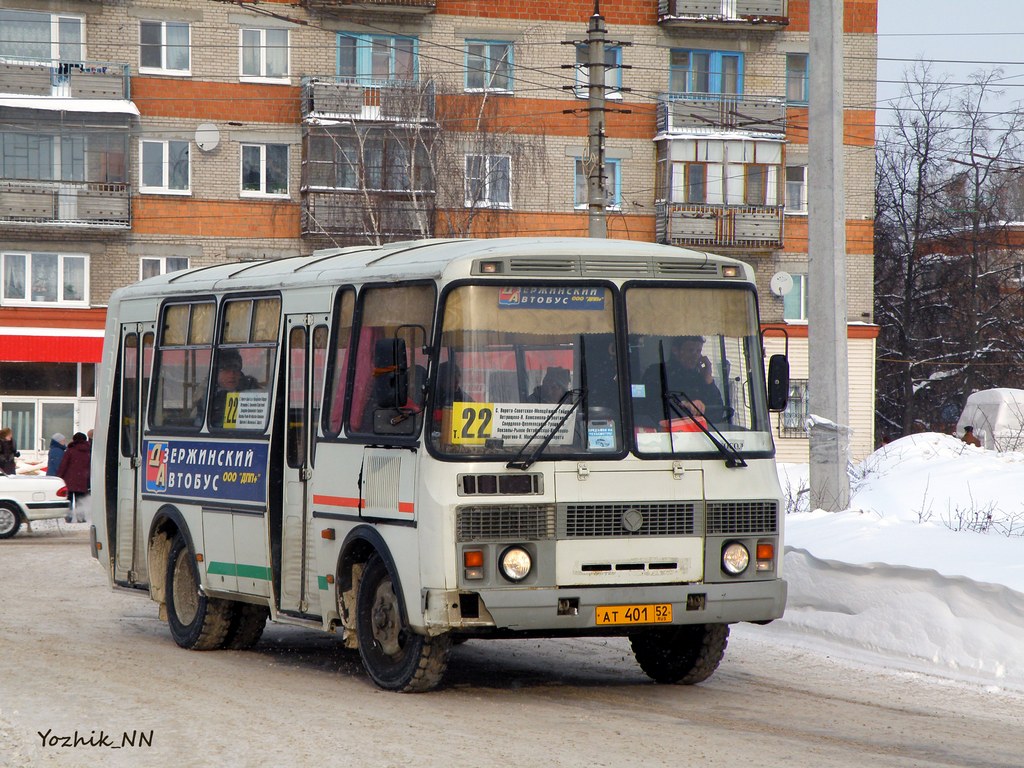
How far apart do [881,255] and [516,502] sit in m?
53.2

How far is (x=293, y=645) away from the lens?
13.2 m

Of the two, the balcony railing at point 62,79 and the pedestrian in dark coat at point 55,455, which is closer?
the pedestrian in dark coat at point 55,455

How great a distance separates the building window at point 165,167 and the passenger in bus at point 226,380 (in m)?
32.6

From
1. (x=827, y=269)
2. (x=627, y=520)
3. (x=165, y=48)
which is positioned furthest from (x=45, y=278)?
(x=627, y=520)

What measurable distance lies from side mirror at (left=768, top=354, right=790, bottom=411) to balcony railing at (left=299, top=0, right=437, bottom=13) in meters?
35.1

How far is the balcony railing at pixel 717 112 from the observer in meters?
46.3

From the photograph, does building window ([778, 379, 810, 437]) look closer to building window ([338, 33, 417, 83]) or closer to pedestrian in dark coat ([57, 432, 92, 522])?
building window ([338, 33, 417, 83])

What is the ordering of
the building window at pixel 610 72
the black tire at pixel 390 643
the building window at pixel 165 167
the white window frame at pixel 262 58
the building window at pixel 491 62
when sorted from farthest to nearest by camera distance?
the building window at pixel 610 72, the building window at pixel 491 62, the white window frame at pixel 262 58, the building window at pixel 165 167, the black tire at pixel 390 643

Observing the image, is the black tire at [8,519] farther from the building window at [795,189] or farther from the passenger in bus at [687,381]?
the building window at [795,189]

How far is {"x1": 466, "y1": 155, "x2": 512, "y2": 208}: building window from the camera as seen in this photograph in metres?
45.0

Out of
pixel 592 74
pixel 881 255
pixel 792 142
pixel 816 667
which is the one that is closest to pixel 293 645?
pixel 816 667

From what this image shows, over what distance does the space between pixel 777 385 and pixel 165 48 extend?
35817 mm

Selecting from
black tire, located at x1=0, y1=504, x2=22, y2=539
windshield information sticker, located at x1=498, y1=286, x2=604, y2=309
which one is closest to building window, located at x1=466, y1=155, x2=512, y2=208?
black tire, located at x1=0, y1=504, x2=22, y2=539

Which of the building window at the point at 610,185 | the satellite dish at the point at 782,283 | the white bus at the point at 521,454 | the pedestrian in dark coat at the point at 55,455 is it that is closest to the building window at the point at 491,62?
the building window at the point at 610,185
